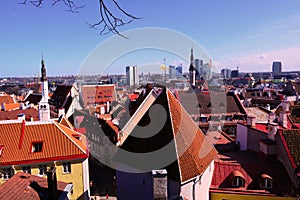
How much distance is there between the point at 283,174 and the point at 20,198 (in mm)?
11148

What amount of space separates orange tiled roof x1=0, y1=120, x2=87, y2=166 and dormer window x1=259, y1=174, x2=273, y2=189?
926 centimetres

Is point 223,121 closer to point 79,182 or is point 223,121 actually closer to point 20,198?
point 79,182

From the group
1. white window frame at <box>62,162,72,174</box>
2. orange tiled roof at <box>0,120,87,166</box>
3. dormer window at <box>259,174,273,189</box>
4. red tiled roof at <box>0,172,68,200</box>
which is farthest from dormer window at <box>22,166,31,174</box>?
dormer window at <box>259,174,273,189</box>

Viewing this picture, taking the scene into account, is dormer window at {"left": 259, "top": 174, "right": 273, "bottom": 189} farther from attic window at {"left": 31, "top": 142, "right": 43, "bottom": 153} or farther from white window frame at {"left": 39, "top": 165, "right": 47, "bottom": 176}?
attic window at {"left": 31, "top": 142, "right": 43, "bottom": 153}

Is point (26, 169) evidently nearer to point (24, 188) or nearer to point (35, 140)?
point (35, 140)

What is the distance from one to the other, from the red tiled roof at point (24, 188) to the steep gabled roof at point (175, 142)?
3895 mm

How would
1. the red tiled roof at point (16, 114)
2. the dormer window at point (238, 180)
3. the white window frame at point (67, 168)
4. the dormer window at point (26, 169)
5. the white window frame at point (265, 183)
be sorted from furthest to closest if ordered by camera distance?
the red tiled roof at point (16, 114) < the white window frame at point (67, 168) < the dormer window at point (26, 169) < the dormer window at point (238, 180) < the white window frame at point (265, 183)

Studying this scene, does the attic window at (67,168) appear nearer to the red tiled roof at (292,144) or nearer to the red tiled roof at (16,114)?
the red tiled roof at (292,144)

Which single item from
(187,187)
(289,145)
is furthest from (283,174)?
(187,187)

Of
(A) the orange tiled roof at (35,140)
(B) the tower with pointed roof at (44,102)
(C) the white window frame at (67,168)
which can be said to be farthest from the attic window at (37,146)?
(B) the tower with pointed roof at (44,102)

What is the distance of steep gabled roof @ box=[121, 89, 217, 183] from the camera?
10.5 metres

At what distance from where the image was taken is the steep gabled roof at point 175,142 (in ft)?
34.5

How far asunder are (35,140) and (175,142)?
858 cm

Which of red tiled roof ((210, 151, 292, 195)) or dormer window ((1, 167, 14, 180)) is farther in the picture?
dormer window ((1, 167, 14, 180))
